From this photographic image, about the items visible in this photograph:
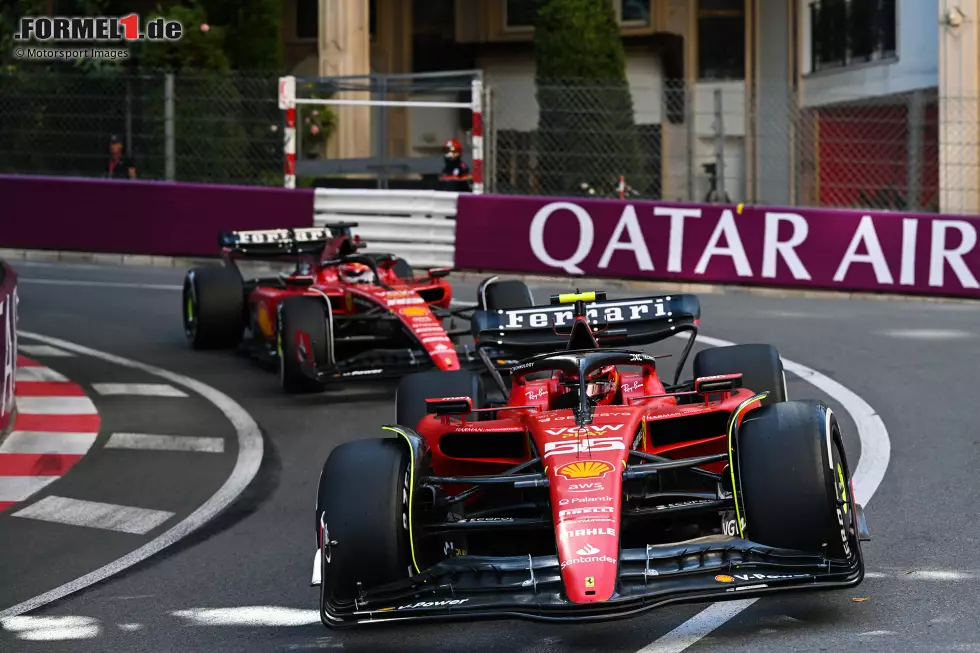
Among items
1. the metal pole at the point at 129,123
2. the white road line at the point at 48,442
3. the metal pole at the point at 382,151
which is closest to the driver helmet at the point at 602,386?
the white road line at the point at 48,442

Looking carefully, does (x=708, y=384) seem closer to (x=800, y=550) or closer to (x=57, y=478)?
(x=800, y=550)

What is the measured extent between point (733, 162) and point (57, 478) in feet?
32.3

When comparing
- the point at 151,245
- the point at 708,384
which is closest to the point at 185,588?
the point at 708,384

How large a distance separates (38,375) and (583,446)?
7.72 metres

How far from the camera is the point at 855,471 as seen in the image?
336 inches

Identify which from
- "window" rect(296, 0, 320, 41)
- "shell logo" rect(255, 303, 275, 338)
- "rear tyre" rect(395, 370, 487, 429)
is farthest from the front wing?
"window" rect(296, 0, 320, 41)

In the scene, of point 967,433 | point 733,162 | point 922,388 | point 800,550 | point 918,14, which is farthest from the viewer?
point 918,14

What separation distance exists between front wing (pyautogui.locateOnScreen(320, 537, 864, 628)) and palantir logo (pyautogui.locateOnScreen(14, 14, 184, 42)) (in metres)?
20.3

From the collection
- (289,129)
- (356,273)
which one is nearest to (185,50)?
(289,129)

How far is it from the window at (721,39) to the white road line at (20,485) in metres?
25.6

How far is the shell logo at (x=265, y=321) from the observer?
1292 centimetres

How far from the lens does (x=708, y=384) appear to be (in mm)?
6719

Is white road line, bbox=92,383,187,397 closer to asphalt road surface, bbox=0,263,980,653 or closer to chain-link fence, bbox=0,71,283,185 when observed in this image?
asphalt road surface, bbox=0,263,980,653

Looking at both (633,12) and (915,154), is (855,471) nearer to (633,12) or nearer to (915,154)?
(915,154)
